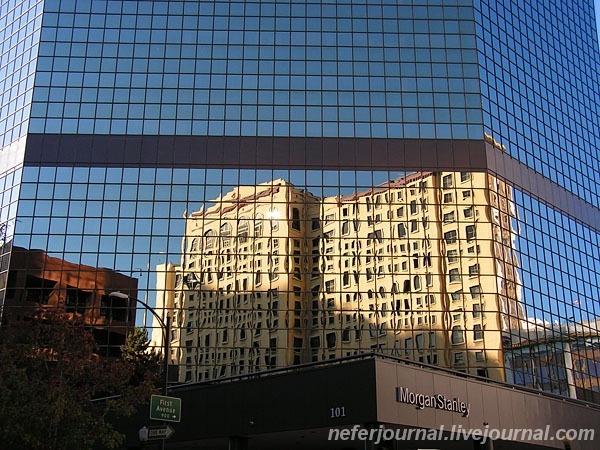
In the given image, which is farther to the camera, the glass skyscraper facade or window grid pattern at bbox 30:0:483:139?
window grid pattern at bbox 30:0:483:139

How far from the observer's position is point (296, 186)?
55.6m

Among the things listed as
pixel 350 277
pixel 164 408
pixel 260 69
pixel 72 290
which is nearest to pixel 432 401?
pixel 164 408

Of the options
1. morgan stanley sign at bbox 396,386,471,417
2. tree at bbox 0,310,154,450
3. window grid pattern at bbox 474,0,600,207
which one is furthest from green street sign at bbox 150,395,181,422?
window grid pattern at bbox 474,0,600,207

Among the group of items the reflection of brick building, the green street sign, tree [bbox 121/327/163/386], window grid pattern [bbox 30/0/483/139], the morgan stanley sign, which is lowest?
the green street sign

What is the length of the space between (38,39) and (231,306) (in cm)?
2657

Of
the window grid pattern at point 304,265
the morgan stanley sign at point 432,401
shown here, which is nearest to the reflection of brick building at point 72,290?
the window grid pattern at point 304,265

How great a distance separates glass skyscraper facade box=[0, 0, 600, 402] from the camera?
2058 inches

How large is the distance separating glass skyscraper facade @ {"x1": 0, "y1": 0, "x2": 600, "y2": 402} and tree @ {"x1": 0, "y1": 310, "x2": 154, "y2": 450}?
21772 mm

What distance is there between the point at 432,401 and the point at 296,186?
2405cm

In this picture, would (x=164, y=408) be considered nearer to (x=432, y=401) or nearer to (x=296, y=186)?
(x=432, y=401)

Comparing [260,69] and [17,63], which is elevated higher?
[17,63]

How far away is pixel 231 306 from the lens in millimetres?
52656

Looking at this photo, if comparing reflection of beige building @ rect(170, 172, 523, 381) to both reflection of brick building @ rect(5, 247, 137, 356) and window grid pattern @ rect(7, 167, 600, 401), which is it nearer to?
window grid pattern @ rect(7, 167, 600, 401)

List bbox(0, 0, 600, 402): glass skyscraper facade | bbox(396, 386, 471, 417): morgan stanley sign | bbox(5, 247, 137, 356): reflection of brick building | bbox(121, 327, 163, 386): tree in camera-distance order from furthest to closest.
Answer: bbox(5, 247, 137, 356): reflection of brick building, bbox(0, 0, 600, 402): glass skyscraper facade, bbox(121, 327, 163, 386): tree, bbox(396, 386, 471, 417): morgan stanley sign
